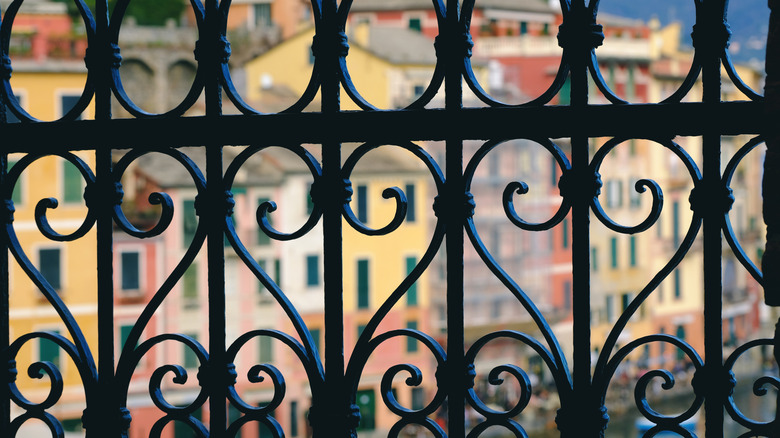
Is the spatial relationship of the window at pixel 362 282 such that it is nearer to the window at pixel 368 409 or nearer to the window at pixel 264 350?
the window at pixel 368 409

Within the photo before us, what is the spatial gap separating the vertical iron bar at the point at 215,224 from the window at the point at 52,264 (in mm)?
15204

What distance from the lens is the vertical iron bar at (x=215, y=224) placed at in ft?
2.96

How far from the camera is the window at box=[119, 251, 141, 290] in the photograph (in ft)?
50.8

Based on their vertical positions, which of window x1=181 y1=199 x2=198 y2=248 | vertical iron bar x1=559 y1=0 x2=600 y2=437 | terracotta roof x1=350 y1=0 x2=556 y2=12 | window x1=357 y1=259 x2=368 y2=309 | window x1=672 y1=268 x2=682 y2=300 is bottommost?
window x1=672 y1=268 x2=682 y2=300

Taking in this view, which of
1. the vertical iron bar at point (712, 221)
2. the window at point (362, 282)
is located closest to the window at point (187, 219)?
the window at point (362, 282)

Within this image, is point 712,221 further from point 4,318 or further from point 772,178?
point 4,318

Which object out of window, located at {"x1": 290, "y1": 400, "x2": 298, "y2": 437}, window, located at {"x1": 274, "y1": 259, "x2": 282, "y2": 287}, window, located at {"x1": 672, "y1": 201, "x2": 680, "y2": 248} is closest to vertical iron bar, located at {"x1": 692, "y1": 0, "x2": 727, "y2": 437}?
window, located at {"x1": 274, "y1": 259, "x2": 282, "y2": 287}

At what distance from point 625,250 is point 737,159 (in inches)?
786

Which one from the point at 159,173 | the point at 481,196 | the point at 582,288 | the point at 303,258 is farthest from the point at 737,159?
the point at 481,196

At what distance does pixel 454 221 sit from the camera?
86cm

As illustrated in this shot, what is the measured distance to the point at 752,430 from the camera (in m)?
0.85

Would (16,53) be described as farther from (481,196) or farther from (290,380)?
(481,196)

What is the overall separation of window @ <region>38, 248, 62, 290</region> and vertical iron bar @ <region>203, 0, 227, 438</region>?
15204mm

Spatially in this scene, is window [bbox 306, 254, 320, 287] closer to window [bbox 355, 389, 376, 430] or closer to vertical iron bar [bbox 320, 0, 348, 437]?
window [bbox 355, 389, 376, 430]
